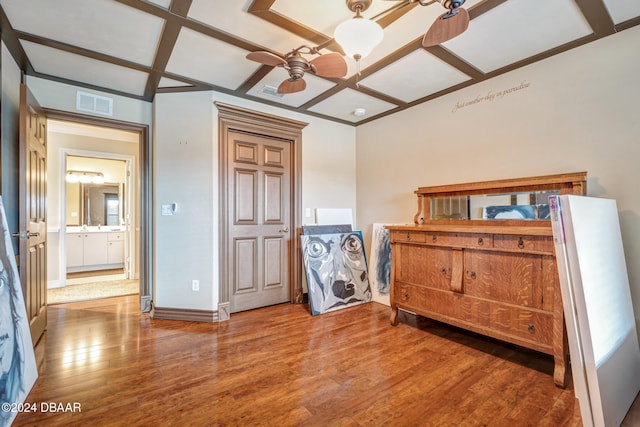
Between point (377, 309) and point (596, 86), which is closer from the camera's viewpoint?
point (596, 86)

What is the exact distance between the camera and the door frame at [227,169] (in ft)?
10.5

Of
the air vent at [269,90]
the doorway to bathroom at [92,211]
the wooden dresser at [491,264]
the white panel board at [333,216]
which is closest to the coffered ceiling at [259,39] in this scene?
the air vent at [269,90]

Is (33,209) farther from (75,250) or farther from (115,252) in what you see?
(115,252)

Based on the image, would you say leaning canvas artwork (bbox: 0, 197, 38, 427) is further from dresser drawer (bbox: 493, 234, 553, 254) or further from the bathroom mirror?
the bathroom mirror

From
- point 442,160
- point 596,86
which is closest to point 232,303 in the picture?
point 442,160

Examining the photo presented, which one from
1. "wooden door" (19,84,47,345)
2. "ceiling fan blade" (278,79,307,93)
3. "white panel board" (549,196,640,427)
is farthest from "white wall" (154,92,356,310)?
"white panel board" (549,196,640,427)

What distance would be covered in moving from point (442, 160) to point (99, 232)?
261 inches

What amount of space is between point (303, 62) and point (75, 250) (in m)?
6.21

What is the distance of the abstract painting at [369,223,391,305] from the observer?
372cm

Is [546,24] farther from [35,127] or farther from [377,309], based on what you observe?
[35,127]

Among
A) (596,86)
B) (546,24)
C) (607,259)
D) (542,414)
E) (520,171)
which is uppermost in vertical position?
(546,24)

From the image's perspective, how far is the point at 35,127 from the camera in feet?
8.36

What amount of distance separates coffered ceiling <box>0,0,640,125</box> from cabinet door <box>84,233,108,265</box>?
4137 mm

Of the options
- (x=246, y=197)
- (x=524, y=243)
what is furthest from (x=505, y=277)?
(x=246, y=197)
